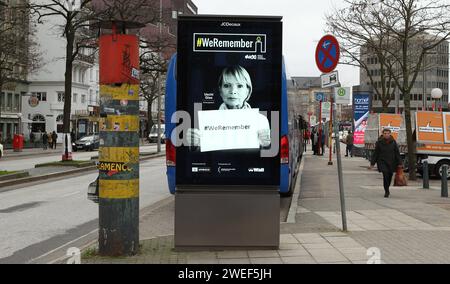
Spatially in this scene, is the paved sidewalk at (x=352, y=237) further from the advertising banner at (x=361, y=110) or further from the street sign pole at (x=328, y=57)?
the advertising banner at (x=361, y=110)

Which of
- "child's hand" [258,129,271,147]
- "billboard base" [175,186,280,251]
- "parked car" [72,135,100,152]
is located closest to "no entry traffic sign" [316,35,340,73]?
"child's hand" [258,129,271,147]

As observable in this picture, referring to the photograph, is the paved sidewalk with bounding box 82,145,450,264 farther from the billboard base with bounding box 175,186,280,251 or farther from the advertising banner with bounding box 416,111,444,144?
the advertising banner with bounding box 416,111,444,144

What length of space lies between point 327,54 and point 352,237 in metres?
3.21

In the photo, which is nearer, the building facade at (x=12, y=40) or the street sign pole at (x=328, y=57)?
the street sign pole at (x=328, y=57)

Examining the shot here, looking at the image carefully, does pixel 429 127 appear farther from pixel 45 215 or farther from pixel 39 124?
pixel 39 124

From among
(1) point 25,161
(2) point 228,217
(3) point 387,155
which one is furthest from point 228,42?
(1) point 25,161

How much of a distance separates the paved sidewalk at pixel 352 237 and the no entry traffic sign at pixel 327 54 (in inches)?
110

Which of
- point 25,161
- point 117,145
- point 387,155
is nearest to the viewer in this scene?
point 117,145

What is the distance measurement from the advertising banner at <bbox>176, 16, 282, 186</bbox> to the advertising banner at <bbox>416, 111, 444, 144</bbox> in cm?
1507

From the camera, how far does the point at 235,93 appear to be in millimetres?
7371

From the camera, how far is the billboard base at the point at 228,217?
7.30 m

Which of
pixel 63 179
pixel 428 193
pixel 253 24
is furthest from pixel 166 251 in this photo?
pixel 63 179

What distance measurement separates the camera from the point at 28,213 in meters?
12.3

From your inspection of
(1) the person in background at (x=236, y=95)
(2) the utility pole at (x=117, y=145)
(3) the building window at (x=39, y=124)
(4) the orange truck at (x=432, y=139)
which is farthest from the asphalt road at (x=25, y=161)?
(3) the building window at (x=39, y=124)
